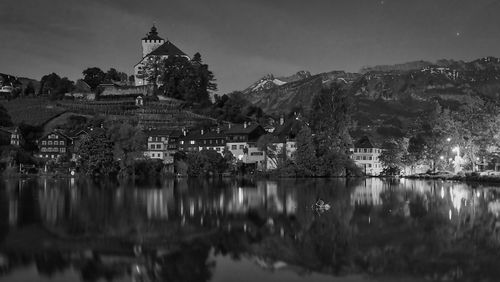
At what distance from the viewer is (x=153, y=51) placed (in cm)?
16425

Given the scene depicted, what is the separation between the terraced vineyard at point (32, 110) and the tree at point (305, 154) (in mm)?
67351

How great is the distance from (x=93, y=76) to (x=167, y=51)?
78.2 feet

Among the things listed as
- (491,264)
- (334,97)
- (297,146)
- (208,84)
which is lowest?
(491,264)

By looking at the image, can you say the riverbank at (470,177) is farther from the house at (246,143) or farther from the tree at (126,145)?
the tree at (126,145)

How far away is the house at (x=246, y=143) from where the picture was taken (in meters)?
104

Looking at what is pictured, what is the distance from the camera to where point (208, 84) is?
494 feet

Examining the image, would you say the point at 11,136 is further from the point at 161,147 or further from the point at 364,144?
the point at 364,144

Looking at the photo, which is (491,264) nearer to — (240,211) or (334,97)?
(240,211)

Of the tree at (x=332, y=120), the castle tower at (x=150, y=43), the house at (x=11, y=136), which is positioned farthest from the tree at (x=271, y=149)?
the castle tower at (x=150, y=43)

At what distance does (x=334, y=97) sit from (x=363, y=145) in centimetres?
4155

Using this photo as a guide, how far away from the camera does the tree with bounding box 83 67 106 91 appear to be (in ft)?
539

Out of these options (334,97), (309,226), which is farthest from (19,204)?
(334,97)

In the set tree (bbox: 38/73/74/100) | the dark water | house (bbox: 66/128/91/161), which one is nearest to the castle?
tree (bbox: 38/73/74/100)

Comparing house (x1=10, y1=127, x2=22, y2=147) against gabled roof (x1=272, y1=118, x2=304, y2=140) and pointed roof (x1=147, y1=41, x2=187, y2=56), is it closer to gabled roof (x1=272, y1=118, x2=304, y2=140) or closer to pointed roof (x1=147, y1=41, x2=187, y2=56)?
pointed roof (x1=147, y1=41, x2=187, y2=56)
